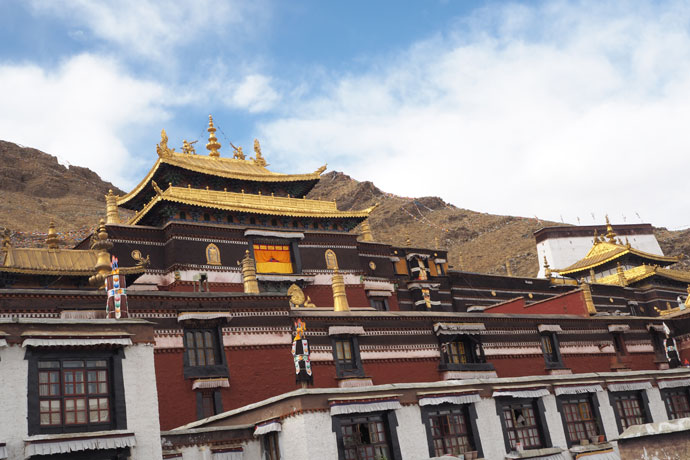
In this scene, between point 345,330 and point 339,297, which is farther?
point 339,297

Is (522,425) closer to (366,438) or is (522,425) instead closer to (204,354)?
(366,438)

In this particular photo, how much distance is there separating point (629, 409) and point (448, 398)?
9477 mm

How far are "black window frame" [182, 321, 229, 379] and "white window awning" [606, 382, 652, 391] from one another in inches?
568

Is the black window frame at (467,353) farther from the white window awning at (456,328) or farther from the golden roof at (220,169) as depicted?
the golden roof at (220,169)

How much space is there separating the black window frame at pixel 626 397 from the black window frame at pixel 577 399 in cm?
96

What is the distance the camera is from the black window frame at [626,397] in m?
26.6

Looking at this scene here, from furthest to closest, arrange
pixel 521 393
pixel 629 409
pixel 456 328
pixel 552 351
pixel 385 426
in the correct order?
pixel 552 351, pixel 456 328, pixel 629 409, pixel 521 393, pixel 385 426

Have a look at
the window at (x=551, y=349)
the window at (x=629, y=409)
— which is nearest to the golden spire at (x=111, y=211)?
the window at (x=551, y=349)

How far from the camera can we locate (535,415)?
24.5 metres

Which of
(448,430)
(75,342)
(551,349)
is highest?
(75,342)

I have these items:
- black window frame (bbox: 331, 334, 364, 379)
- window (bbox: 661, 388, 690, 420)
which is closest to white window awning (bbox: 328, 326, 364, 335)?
black window frame (bbox: 331, 334, 364, 379)

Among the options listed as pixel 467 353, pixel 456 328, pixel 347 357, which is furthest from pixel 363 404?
pixel 467 353

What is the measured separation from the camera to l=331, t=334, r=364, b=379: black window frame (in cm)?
2864

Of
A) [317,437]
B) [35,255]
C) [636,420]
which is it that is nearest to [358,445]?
[317,437]
